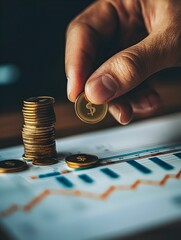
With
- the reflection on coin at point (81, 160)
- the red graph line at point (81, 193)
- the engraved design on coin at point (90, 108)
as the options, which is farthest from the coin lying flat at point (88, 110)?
the red graph line at point (81, 193)

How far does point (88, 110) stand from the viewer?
98 cm

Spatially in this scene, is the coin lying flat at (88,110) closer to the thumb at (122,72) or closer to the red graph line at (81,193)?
the thumb at (122,72)

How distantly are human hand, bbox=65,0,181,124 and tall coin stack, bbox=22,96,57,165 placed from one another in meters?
0.10

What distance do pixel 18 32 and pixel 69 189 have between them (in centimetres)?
137

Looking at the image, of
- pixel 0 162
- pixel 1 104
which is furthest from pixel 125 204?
pixel 1 104

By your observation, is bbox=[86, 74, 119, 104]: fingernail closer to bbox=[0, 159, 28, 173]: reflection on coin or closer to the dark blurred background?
bbox=[0, 159, 28, 173]: reflection on coin

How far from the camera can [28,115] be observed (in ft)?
3.01

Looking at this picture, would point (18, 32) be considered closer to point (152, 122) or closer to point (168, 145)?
point (152, 122)

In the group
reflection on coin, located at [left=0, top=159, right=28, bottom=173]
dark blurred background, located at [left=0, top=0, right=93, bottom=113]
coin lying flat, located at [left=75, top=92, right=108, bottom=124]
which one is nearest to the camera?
reflection on coin, located at [left=0, top=159, right=28, bottom=173]

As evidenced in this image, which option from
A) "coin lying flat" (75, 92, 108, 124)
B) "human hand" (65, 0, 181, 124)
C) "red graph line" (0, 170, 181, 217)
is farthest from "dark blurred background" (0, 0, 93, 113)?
"red graph line" (0, 170, 181, 217)

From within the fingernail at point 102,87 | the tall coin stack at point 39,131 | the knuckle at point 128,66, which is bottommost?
the tall coin stack at point 39,131

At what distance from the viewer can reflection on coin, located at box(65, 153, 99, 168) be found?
2.81 feet

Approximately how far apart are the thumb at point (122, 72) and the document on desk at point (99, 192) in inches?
5.5

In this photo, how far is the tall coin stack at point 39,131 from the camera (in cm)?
91
